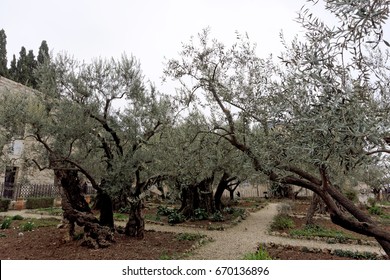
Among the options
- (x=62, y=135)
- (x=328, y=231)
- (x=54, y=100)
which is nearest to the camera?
(x=62, y=135)

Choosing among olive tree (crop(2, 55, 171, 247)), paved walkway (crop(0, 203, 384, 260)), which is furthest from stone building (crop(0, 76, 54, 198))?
paved walkway (crop(0, 203, 384, 260))

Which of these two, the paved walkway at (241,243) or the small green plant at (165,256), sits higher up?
the small green plant at (165,256)

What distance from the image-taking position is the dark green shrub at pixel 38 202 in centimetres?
1835

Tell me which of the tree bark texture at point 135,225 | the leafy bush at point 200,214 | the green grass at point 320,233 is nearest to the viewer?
the tree bark texture at point 135,225

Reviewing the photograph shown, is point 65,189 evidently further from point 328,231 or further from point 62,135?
point 328,231

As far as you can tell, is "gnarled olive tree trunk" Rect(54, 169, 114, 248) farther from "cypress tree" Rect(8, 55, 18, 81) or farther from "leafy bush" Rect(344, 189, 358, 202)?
"cypress tree" Rect(8, 55, 18, 81)

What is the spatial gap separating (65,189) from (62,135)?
1.97 m

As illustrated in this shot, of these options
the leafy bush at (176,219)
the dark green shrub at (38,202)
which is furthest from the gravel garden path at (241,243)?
the dark green shrub at (38,202)

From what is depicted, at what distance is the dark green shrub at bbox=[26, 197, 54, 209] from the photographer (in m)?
18.3

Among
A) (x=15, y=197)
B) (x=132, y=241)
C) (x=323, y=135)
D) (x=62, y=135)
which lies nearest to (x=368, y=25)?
(x=323, y=135)

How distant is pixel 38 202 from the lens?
61.6 ft

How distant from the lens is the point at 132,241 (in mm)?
8953

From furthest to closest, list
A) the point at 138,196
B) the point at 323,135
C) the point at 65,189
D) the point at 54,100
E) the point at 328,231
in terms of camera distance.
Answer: the point at 328,231
the point at 138,196
the point at 65,189
the point at 54,100
the point at 323,135

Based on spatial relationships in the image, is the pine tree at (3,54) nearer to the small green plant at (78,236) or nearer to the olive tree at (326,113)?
the small green plant at (78,236)
